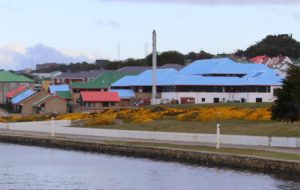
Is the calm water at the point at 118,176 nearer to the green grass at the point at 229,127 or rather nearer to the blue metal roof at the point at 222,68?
the green grass at the point at 229,127

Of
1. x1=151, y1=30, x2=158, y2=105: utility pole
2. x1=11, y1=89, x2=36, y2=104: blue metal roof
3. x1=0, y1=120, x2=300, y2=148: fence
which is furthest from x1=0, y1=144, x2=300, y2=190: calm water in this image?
x1=11, y1=89, x2=36, y2=104: blue metal roof

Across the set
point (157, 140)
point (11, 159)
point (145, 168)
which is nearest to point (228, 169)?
point (145, 168)

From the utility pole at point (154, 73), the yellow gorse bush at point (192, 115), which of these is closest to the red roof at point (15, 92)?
the utility pole at point (154, 73)

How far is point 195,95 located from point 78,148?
6010 centimetres

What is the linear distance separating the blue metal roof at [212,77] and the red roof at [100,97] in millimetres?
9208

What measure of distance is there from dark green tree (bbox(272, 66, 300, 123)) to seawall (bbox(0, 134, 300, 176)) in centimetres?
810

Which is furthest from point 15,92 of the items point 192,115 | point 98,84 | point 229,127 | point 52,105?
point 229,127

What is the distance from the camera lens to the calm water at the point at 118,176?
34.9 metres

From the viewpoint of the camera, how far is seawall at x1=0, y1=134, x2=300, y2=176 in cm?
3712

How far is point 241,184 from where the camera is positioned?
34.9m

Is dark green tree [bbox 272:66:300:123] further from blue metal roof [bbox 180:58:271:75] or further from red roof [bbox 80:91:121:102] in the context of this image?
blue metal roof [bbox 180:58:271:75]

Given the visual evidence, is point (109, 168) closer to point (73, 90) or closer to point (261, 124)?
point (261, 124)

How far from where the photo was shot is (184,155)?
44406 mm

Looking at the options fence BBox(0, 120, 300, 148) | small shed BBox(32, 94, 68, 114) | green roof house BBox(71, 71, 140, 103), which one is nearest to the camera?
fence BBox(0, 120, 300, 148)
